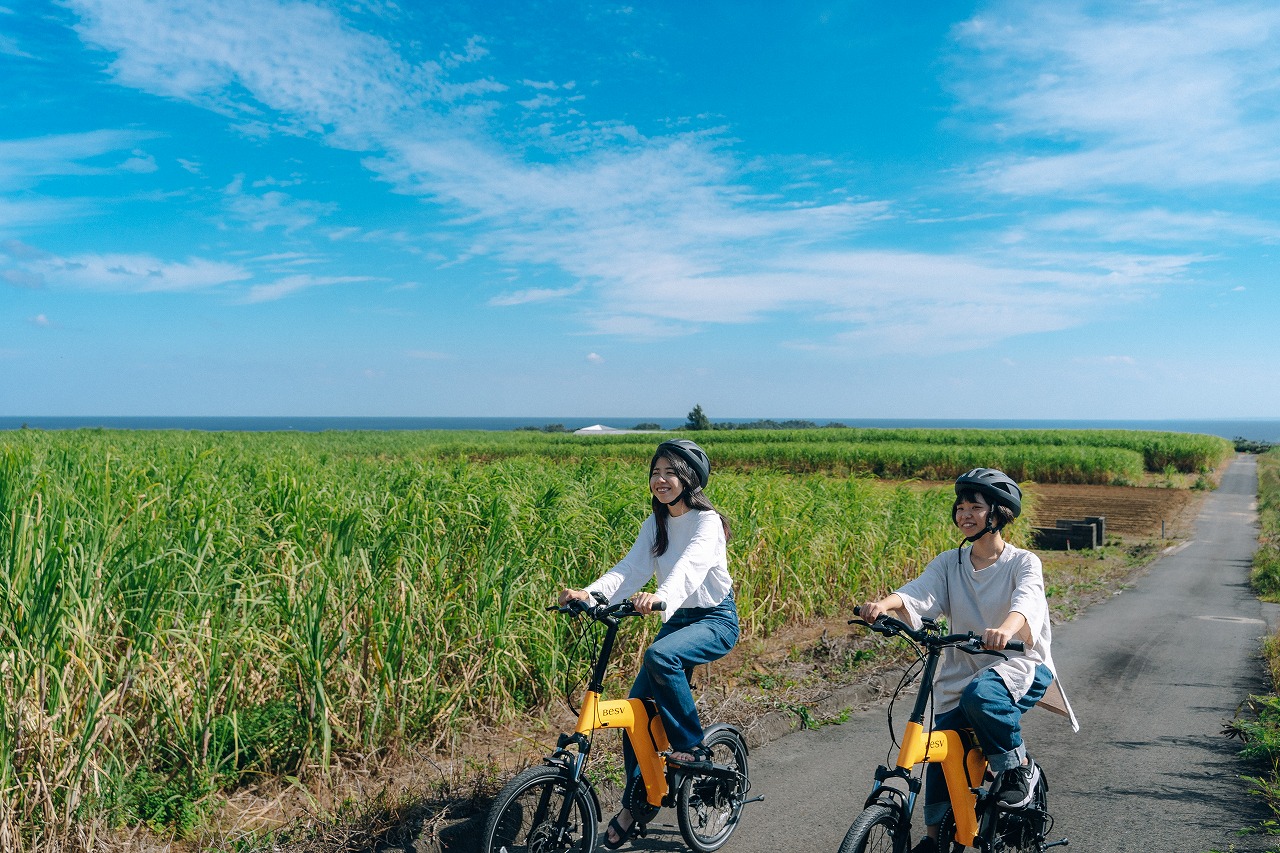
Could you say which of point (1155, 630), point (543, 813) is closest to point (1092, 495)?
point (1155, 630)

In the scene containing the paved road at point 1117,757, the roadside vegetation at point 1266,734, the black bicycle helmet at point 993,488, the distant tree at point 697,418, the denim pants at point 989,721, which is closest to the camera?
the denim pants at point 989,721

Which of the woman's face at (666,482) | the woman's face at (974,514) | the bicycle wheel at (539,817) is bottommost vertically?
the bicycle wheel at (539,817)

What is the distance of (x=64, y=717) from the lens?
359 cm

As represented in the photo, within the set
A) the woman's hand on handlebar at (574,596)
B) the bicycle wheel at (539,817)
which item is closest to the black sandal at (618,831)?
the bicycle wheel at (539,817)

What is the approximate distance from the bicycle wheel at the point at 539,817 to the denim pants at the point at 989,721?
1442 millimetres

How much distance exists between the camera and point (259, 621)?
191 inches

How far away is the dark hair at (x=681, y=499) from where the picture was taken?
12.7 ft

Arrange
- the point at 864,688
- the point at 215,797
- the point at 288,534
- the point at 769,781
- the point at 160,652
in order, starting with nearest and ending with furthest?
the point at 215,797 < the point at 160,652 < the point at 769,781 < the point at 288,534 < the point at 864,688

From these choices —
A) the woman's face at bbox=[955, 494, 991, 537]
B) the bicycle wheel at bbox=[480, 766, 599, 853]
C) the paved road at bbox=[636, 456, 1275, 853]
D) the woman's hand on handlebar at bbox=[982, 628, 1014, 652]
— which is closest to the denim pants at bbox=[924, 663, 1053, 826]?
the woman's hand on handlebar at bbox=[982, 628, 1014, 652]

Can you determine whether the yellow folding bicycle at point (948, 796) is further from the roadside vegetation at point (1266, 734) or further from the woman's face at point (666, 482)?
the roadside vegetation at point (1266, 734)

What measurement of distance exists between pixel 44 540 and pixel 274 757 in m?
1.59

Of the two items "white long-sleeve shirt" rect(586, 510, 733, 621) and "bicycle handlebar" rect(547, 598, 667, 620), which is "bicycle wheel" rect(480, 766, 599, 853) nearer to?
"bicycle handlebar" rect(547, 598, 667, 620)

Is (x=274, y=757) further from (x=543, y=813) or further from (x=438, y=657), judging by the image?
(x=543, y=813)

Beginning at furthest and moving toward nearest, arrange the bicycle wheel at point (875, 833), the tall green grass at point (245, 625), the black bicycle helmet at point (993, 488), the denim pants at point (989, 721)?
the tall green grass at point (245, 625)
the black bicycle helmet at point (993, 488)
the denim pants at point (989, 721)
the bicycle wheel at point (875, 833)
